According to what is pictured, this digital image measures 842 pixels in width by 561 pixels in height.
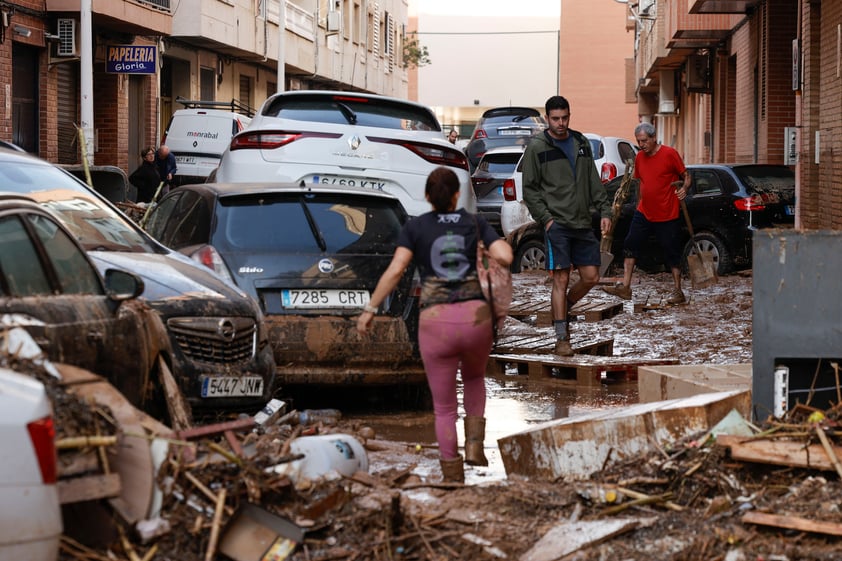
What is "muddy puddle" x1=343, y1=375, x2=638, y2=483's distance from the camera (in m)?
7.66

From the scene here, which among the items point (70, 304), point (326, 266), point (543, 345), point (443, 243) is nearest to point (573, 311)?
point (543, 345)

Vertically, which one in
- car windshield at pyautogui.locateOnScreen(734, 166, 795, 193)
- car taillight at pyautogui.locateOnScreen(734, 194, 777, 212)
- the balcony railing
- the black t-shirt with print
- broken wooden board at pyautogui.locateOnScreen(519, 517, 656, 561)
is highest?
the balcony railing

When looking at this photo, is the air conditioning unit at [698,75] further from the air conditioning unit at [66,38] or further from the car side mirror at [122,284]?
the car side mirror at [122,284]

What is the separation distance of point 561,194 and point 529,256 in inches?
322

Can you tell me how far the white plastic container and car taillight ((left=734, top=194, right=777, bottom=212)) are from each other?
42.2 feet

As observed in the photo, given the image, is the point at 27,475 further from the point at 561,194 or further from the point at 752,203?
the point at 752,203

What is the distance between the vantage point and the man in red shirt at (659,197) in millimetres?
15391

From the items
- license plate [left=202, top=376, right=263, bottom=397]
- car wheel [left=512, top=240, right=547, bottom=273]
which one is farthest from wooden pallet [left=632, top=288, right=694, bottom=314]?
A: license plate [left=202, top=376, right=263, bottom=397]

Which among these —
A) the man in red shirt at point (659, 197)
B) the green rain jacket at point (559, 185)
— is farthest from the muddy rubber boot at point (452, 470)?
the man in red shirt at point (659, 197)

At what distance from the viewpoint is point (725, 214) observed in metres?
18.7

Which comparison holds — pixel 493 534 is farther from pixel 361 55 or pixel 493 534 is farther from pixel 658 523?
pixel 361 55

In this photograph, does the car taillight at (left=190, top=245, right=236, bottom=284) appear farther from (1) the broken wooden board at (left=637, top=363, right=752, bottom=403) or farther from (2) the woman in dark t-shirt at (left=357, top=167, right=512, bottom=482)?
(1) the broken wooden board at (left=637, top=363, right=752, bottom=403)

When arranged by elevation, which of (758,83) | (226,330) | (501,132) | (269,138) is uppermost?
(758,83)

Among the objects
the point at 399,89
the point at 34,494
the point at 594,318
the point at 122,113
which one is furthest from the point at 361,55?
the point at 34,494
